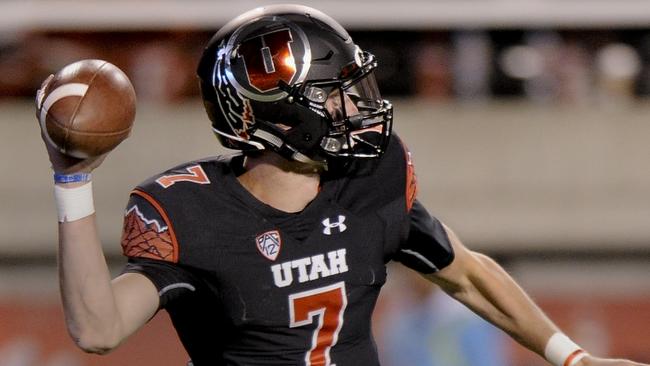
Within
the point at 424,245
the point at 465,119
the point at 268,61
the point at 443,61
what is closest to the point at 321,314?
the point at 424,245

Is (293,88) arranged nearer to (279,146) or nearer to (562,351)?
(279,146)

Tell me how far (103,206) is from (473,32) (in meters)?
2.58

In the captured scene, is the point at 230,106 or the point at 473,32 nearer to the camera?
the point at 230,106

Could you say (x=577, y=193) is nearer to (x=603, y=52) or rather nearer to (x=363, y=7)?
(x=603, y=52)

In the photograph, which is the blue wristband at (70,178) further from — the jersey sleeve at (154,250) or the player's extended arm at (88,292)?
the jersey sleeve at (154,250)

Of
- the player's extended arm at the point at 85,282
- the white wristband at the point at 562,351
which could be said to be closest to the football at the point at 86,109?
the player's extended arm at the point at 85,282

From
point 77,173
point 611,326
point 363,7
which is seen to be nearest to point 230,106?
point 77,173

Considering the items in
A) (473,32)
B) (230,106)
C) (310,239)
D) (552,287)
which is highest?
(230,106)

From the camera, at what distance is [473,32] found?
814 cm

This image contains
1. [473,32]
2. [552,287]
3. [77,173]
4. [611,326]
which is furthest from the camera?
[473,32]

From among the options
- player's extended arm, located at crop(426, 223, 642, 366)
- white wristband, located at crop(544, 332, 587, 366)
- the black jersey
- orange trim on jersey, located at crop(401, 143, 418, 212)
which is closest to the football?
the black jersey

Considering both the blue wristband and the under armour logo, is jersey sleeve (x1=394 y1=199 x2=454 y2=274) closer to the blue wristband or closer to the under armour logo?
the under armour logo

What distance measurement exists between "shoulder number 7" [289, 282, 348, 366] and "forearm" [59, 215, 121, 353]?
0.49 m

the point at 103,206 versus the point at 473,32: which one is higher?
the point at 473,32
